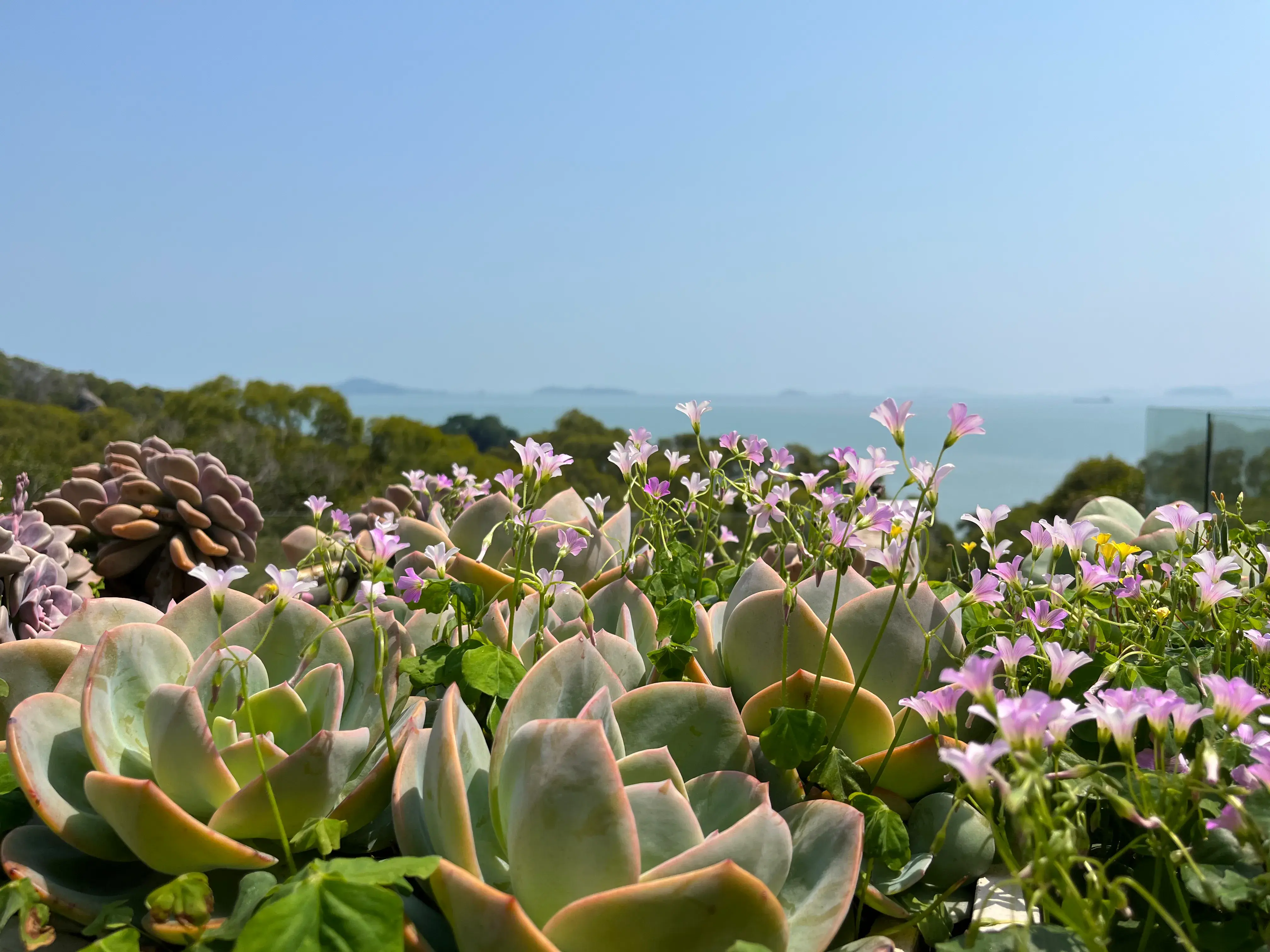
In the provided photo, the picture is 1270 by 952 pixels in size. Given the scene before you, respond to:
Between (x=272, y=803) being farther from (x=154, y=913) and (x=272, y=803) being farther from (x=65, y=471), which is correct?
(x=65, y=471)

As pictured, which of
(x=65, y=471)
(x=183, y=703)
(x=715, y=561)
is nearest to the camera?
(x=183, y=703)

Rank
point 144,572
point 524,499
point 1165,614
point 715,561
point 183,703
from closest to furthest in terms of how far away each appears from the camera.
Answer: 1. point 183,703
2. point 524,499
3. point 1165,614
4. point 144,572
5. point 715,561

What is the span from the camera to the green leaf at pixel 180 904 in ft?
2.31

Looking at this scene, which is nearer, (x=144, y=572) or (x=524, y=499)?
(x=524, y=499)

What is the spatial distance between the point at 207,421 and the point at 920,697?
10997 millimetres

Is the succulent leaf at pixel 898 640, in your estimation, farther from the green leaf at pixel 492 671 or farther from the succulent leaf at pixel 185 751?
the succulent leaf at pixel 185 751

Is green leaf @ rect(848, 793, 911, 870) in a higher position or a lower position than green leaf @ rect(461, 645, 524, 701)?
lower

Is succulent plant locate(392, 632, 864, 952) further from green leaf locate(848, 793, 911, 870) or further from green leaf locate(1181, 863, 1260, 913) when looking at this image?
green leaf locate(1181, 863, 1260, 913)

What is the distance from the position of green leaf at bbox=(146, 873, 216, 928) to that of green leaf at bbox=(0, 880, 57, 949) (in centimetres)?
10

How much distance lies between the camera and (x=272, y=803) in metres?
0.76

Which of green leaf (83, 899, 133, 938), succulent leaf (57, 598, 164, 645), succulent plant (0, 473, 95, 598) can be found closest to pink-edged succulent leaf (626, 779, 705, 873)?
green leaf (83, 899, 133, 938)

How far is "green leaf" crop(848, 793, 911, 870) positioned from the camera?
0.80 metres

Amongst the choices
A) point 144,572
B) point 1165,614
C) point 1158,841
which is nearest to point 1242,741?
point 1158,841

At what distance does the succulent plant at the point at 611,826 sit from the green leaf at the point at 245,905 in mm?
117
